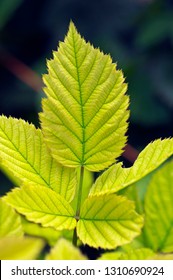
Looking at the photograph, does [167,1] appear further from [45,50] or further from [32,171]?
[32,171]

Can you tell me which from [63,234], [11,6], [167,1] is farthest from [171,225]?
[167,1]

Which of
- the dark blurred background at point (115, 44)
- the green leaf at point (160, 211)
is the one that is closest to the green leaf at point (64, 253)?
the green leaf at point (160, 211)

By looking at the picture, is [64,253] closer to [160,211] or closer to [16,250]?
[16,250]

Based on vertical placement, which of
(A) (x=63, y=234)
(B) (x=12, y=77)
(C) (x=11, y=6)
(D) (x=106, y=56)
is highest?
(C) (x=11, y=6)

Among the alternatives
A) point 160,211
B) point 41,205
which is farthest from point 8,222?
point 160,211

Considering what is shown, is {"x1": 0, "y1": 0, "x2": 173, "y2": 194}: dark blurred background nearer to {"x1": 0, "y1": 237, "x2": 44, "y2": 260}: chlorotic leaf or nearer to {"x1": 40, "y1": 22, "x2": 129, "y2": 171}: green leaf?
{"x1": 40, "y1": 22, "x2": 129, "y2": 171}: green leaf

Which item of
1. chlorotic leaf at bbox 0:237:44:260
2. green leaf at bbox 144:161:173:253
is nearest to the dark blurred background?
green leaf at bbox 144:161:173:253
